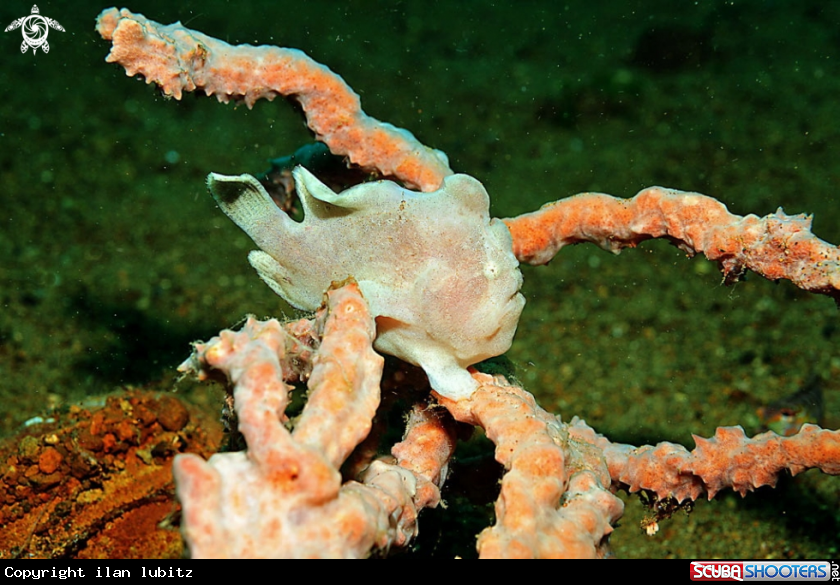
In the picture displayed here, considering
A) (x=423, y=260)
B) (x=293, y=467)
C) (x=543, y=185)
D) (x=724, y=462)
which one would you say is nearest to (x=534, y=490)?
(x=293, y=467)

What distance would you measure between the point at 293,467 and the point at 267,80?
1566mm

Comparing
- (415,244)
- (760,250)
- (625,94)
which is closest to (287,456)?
(415,244)

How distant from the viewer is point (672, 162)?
639 centimetres

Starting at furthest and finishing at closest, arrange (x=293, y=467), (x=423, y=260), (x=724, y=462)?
(x=724, y=462), (x=423, y=260), (x=293, y=467)

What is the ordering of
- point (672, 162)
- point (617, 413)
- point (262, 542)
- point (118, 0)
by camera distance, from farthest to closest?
1. point (118, 0)
2. point (672, 162)
3. point (617, 413)
4. point (262, 542)

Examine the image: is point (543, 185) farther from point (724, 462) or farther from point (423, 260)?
point (423, 260)

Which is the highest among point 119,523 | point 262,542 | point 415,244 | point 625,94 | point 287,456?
point 625,94

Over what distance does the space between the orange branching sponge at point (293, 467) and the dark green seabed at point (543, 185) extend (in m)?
1.69

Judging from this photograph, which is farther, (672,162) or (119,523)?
(672,162)

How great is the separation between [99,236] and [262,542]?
483 cm

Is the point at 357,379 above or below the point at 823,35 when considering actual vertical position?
below

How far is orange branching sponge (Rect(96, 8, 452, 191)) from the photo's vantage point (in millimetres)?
1943

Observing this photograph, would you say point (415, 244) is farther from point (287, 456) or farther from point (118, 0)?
point (118, 0)

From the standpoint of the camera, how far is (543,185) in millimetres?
6488
